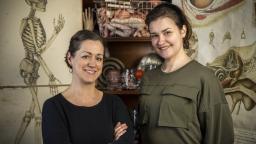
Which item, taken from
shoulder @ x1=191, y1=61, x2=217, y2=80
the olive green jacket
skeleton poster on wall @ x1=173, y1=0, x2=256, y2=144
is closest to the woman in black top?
the olive green jacket

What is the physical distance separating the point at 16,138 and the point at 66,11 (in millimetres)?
966

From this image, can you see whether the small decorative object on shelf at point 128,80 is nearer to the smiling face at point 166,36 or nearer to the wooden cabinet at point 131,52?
the wooden cabinet at point 131,52

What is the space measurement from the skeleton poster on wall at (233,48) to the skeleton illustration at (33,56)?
1.03 meters

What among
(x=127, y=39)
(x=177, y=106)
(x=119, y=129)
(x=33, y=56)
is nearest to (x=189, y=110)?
(x=177, y=106)

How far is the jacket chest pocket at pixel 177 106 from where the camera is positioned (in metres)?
1.46

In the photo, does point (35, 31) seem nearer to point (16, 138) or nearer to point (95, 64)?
point (16, 138)

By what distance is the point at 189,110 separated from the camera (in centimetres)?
147

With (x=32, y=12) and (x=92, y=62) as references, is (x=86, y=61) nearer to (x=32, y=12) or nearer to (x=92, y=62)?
(x=92, y=62)

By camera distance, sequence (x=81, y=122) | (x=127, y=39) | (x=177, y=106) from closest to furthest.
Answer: (x=81, y=122)
(x=177, y=106)
(x=127, y=39)

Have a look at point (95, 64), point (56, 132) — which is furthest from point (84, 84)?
point (56, 132)

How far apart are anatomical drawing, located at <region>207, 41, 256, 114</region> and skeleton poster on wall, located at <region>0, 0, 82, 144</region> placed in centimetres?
109

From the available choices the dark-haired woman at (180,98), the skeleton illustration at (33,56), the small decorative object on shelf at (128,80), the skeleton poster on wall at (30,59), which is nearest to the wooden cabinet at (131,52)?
the small decorative object on shelf at (128,80)

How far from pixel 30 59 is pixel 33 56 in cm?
3

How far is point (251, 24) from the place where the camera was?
2168 mm
